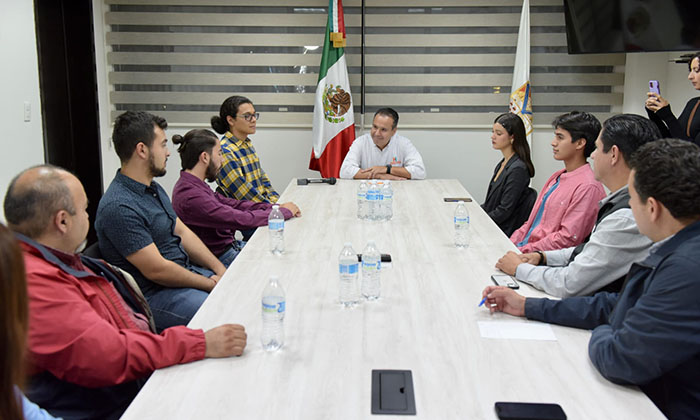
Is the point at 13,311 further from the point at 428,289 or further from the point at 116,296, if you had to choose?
the point at 428,289

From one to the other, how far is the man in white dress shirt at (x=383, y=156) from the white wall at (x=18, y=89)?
7.37 ft

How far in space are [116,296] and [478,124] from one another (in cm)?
448

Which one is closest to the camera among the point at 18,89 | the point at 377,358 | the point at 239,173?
the point at 377,358

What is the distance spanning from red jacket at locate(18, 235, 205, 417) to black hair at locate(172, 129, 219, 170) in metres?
1.56

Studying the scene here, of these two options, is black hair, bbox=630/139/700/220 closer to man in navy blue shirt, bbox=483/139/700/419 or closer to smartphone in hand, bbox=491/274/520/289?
man in navy blue shirt, bbox=483/139/700/419

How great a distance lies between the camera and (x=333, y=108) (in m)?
5.55

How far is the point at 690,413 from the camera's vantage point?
1.40 metres

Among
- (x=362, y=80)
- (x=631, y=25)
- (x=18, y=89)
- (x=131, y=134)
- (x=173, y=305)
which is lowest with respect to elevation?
(x=173, y=305)

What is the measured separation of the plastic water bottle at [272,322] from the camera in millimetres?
1603

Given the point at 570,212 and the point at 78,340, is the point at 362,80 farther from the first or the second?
the point at 78,340

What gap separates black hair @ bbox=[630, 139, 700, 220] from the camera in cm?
141

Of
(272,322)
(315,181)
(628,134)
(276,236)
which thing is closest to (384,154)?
(315,181)

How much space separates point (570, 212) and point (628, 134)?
0.75m

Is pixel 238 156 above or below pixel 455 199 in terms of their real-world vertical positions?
above
